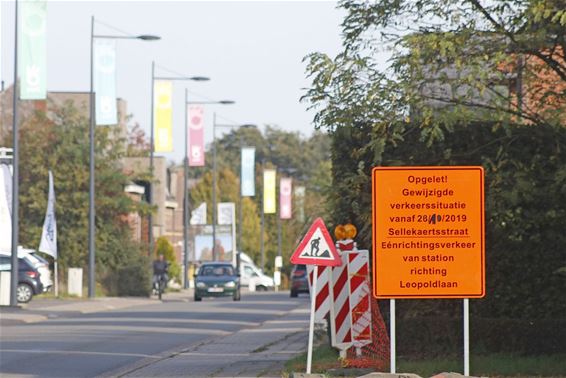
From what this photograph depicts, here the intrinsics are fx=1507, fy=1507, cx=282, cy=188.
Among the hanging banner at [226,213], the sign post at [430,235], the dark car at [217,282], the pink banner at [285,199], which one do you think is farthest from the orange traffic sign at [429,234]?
the hanging banner at [226,213]

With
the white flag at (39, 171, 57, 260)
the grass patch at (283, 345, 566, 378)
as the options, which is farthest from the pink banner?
the grass patch at (283, 345, 566, 378)

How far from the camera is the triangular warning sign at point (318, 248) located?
60.3 feet

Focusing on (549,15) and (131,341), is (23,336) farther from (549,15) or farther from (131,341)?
(549,15)

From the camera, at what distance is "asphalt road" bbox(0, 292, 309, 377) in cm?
2105

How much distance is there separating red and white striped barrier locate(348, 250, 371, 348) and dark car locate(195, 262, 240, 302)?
3691 centimetres

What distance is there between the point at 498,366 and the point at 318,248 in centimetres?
272

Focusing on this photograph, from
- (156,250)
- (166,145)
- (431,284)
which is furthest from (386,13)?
(156,250)

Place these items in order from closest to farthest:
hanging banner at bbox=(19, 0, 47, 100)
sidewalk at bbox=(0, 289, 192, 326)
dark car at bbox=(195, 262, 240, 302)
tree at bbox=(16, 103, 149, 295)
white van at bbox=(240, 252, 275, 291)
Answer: sidewalk at bbox=(0, 289, 192, 326) → hanging banner at bbox=(19, 0, 47, 100) → dark car at bbox=(195, 262, 240, 302) → tree at bbox=(16, 103, 149, 295) → white van at bbox=(240, 252, 275, 291)

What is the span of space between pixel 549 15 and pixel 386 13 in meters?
2.66

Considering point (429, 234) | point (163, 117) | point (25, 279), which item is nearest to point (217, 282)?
point (163, 117)

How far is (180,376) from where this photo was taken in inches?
754

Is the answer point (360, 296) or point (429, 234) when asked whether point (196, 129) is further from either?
point (429, 234)

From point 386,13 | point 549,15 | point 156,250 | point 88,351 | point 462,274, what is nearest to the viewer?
point 462,274

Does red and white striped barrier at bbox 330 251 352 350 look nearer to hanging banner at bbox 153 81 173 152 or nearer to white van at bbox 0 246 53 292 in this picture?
white van at bbox 0 246 53 292
